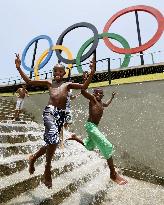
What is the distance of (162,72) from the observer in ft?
59.6

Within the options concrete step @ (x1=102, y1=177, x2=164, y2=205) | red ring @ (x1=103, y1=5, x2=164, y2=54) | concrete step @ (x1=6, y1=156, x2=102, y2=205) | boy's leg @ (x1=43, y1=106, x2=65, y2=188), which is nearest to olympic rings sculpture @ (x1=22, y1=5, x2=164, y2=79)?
red ring @ (x1=103, y1=5, x2=164, y2=54)

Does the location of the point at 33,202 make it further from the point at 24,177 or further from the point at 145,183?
the point at 145,183

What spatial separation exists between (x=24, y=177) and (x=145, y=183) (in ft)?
10.3

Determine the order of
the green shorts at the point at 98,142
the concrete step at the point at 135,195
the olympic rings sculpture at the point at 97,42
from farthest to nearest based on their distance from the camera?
the olympic rings sculpture at the point at 97,42 < the green shorts at the point at 98,142 < the concrete step at the point at 135,195

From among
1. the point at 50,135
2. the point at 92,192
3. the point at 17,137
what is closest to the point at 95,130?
the point at 92,192

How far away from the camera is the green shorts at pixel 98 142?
17.1ft

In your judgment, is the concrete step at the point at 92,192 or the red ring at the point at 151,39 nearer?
the concrete step at the point at 92,192

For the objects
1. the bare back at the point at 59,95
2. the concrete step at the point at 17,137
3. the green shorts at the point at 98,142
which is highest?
the bare back at the point at 59,95

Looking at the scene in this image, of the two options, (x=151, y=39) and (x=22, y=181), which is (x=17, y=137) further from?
(x=151, y=39)

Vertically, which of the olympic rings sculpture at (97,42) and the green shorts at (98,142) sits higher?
the olympic rings sculpture at (97,42)

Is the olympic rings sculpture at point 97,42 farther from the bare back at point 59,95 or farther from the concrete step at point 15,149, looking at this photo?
the bare back at point 59,95

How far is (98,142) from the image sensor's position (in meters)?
5.52

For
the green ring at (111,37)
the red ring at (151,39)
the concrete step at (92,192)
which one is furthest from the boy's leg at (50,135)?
the red ring at (151,39)

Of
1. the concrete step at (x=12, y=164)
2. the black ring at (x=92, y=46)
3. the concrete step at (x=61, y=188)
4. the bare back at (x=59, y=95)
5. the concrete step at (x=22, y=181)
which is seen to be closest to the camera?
the concrete step at (x=22, y=181)
